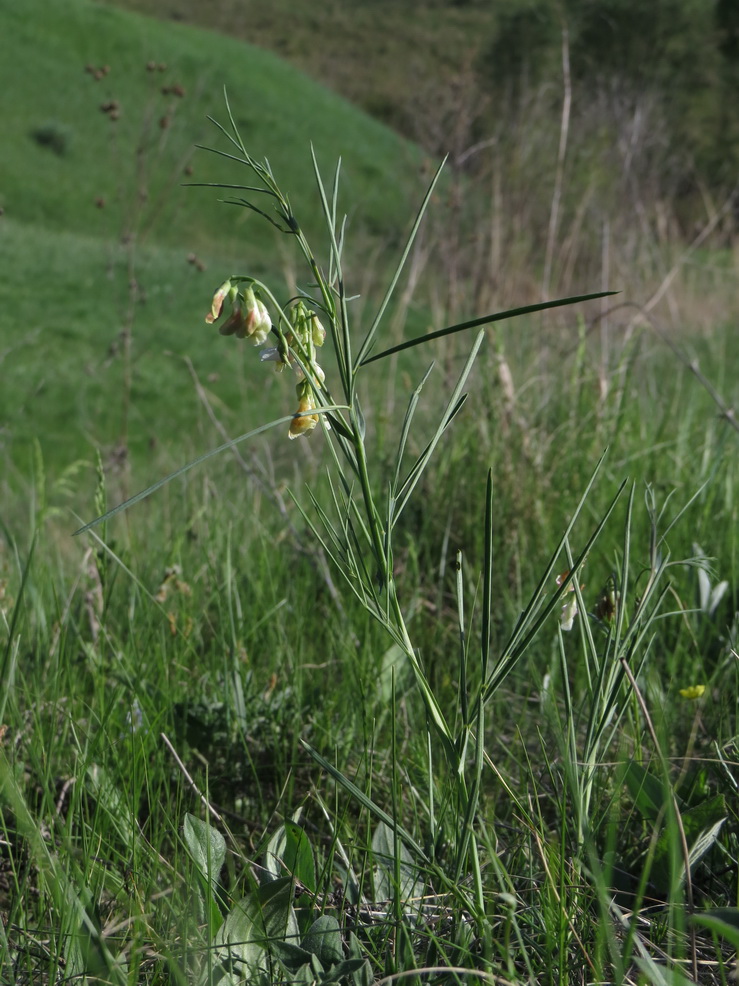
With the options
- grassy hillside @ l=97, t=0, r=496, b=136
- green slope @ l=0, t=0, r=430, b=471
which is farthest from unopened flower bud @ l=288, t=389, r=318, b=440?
grassy hillside @ l=97, t=0, r=496, b=136

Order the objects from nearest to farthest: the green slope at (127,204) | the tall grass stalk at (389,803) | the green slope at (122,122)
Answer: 1. the tall grass stalk at (389,803)
2. the green slope at (127,204)
3. the green slope at (122,122)

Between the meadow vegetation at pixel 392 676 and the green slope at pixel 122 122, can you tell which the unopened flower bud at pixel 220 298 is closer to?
the meadow vegetation at pixel 392 676

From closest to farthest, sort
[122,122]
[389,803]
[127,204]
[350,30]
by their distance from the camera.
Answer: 1. [389,803]
2. [127,204]
3. [122,122]
4. [350,30]

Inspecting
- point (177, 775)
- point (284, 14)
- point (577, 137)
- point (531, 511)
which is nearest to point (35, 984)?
point (177, 775)

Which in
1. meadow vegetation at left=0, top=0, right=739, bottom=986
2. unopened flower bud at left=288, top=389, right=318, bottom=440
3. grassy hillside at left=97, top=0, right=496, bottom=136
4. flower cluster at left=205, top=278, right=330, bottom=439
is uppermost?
grassy hillside at left=97, top=0, right=496, bottom=136

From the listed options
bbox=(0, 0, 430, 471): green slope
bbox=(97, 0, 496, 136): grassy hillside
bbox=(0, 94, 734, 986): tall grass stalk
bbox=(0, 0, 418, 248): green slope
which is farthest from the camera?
bbox=(97, 0, 496, 136): grassy hillside

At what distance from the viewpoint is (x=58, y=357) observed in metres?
7.46

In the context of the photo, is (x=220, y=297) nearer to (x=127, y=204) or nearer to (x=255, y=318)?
(x=255, y=318)

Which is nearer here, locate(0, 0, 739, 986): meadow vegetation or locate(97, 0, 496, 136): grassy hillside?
locate(0, 0, 739, 986): meadow vegetation

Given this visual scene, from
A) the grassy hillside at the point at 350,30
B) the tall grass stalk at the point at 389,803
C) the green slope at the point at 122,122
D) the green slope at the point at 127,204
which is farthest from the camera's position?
the grassy hillside at the point at 350,30

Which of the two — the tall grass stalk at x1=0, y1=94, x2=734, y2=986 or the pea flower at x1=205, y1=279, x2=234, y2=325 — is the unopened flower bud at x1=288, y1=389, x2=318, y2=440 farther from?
the pea flower at x1=205, y1=279, x2=234, y2=325

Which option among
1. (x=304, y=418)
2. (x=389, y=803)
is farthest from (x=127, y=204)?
(x=304, y=418)

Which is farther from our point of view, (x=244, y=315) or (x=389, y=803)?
(x=389, y=803)

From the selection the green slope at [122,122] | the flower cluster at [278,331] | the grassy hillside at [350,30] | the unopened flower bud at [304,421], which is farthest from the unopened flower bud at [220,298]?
the grassy hillside at [350,30]
